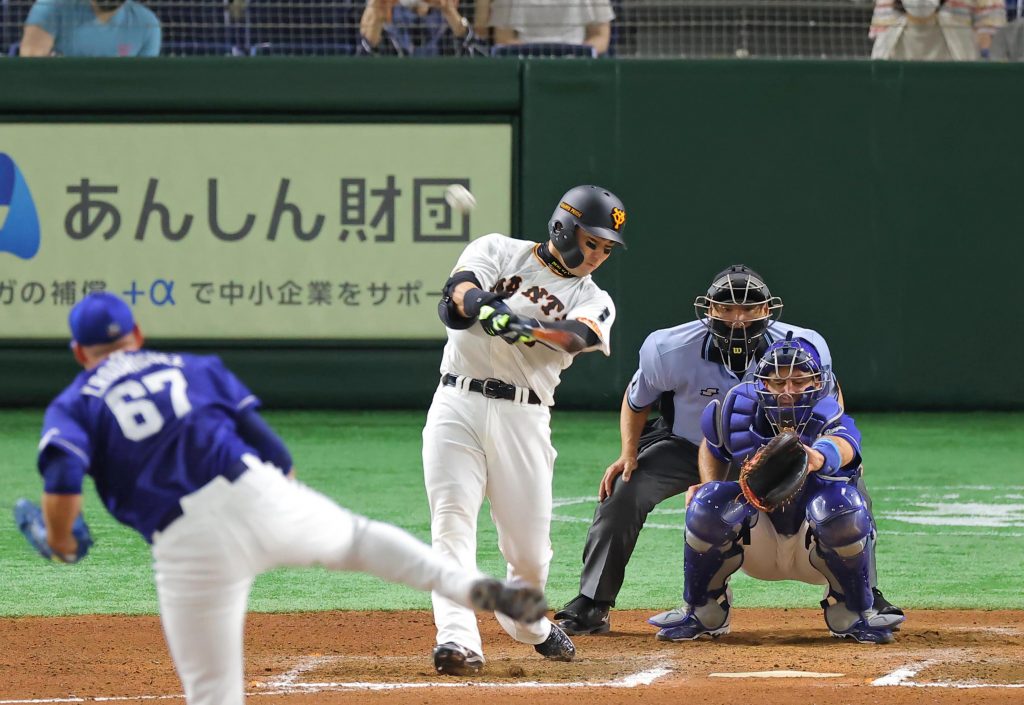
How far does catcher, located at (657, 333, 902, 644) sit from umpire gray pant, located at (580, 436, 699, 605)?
12.6 inches

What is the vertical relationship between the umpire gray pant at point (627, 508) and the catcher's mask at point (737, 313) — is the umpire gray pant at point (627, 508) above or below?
below

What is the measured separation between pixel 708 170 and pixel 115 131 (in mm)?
4700

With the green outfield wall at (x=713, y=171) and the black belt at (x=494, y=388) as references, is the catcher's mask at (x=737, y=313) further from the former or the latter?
the green outfield wall at (x=713, y=171)

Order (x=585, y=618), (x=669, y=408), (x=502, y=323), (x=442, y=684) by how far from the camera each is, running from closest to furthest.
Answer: (x=502, y=323), (x=442, y=684), (x=585, y=618), (x=669, y=408)

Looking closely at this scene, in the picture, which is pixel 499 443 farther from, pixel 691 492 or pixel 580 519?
pixel 580 519

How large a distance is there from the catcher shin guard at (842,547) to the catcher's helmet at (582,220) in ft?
3.99

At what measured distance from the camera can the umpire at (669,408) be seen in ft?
20.7

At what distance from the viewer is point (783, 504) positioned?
5887mm

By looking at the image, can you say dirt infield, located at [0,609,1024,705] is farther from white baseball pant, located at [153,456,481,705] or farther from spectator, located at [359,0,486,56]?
spectator, located at [359,0,486,56]

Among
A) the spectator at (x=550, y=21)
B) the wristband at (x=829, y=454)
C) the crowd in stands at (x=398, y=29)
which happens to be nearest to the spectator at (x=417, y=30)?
the crowd in stands at (x=398, y=29)

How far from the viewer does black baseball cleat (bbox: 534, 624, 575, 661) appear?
5.78 meters

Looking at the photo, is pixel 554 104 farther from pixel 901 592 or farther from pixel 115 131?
pixel 901 592

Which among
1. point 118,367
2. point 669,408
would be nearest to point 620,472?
point 669,408

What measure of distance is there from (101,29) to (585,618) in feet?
26.6
